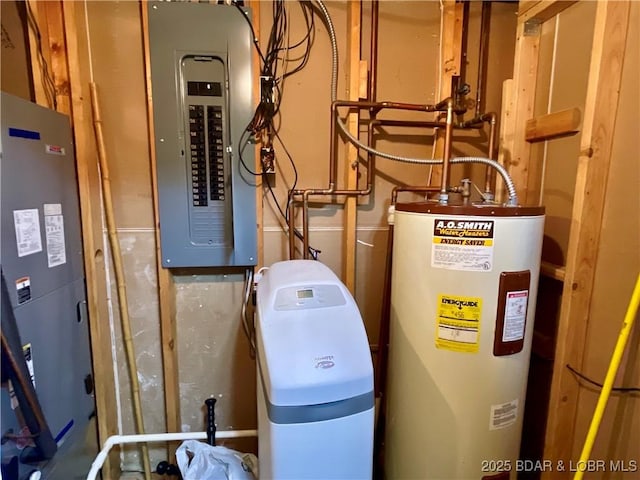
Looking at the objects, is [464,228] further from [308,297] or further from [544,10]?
[544,10]

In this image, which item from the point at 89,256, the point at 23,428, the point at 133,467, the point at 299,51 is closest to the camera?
the point at 23,428

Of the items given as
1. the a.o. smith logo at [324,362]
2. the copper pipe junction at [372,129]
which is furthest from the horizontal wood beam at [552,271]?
the a.o. smith logo at [324,362]

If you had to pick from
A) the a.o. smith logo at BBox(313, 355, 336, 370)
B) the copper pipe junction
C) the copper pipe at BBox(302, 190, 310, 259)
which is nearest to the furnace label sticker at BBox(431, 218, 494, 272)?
the a.o. smith logo at BBox(313, 355, 336, 370)

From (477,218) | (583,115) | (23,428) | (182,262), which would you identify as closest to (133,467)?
(23,428)

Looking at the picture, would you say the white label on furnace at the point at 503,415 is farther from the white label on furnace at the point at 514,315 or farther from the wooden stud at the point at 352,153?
the wooden stud at the point at 352,153

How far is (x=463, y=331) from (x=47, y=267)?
148 cm

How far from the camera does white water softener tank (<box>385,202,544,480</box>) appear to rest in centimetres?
113

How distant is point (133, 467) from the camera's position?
1.81 m

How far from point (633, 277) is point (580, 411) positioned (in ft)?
1.70

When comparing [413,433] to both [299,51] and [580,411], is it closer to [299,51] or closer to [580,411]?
[580,411]

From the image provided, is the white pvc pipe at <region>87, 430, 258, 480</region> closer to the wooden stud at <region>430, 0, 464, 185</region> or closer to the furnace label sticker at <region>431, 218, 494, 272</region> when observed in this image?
the furnace label sticker at <region>431, 218, 494, 272</region>

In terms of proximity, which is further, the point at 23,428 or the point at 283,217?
the point at 283,217

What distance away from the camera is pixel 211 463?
1538mm

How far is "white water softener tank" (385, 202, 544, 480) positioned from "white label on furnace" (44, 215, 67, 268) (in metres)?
1.28
